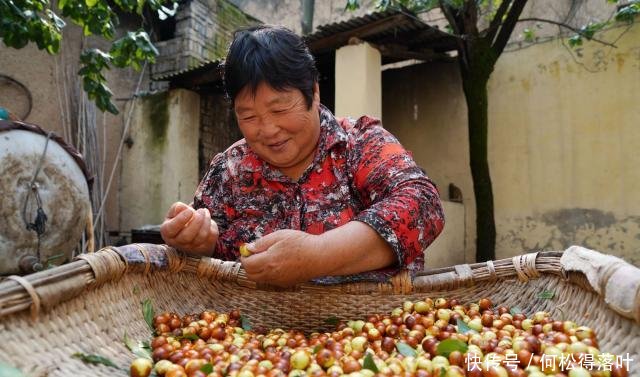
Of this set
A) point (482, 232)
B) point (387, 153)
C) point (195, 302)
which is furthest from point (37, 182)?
point (482, 232)

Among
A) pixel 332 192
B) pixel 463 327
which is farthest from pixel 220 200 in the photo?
pixel 463 327

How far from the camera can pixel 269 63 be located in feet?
5.70

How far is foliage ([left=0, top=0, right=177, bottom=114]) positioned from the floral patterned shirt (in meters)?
2.10

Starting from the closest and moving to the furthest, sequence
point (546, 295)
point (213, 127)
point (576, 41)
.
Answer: point (546, 295)
point (576, 41)
point (213, 127)

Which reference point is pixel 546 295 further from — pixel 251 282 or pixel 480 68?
pixel 480 68

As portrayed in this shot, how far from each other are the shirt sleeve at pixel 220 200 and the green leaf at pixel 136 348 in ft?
2.00

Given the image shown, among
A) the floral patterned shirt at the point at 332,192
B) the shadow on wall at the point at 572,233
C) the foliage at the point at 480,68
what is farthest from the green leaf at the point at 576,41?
the floral patterned shirt at the point at 332,192

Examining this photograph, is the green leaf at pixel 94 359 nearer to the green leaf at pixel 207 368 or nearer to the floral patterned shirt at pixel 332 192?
the green leaf at pixel 207 368

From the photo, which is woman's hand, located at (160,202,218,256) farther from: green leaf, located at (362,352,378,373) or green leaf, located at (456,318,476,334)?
green leaf, located at (456,318,476,334)

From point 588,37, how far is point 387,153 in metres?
4.44

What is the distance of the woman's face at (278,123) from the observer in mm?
1748

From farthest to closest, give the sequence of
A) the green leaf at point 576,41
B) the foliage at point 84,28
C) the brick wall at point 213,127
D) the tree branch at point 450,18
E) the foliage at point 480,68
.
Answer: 1. the brick wall at point 213,127
2. the tree branch at point 450,18
3. the foliage at point 480,68
4. the green leaf at point 576,41
5. the foliage at point 84,28

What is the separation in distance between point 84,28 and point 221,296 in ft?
9.47

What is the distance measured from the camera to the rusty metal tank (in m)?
3.31
